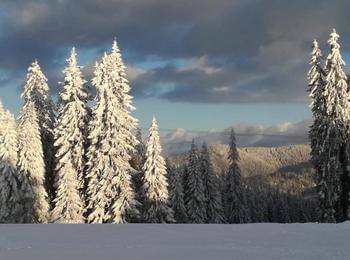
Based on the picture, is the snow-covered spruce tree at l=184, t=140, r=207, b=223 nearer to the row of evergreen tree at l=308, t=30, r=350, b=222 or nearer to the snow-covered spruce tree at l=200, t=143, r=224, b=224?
the snow-covered spruce tree at l=200, t=143, r=224, b=224

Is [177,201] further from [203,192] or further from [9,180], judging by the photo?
[9,180]

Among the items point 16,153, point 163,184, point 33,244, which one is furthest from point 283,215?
point 33,244

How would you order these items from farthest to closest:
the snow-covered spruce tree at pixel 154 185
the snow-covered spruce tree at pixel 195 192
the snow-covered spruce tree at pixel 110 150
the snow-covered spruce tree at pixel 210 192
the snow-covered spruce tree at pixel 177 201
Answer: the snow-covered spruce tree at pixel 210 192, the snow-covered spruce tree at pixel 195 192, the snow-covered spruce tree at pixel 177 201, the snow-covered spruce tree at pixel 154 185, the snow-covered spruce tree at pixel 110 150

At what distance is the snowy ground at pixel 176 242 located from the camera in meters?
13.0

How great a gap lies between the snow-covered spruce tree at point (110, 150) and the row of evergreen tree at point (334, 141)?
1439cm

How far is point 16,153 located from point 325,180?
24.8 metres

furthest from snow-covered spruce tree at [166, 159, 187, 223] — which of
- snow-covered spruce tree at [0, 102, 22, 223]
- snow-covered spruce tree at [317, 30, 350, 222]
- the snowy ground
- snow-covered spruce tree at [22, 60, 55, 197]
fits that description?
the snowy ground

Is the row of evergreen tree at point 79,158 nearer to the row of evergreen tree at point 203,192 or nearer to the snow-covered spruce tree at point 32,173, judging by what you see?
the snow-covered spruce tree at point 32,173

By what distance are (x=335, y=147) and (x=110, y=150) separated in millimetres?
16812

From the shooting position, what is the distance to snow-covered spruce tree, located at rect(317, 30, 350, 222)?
39.2 metres

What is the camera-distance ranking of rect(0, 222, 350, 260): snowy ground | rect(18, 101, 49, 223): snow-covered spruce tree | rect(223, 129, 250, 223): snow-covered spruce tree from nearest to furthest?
rect(0, 222, 350, 260): snowy ground, rect(18, 101, 49, 223): snow-covered spruce tree, rect(223, 129, 250, 223): snow-covered spruce tree

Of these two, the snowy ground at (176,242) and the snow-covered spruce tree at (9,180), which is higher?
the snow-covered spruce tree at (9,180)

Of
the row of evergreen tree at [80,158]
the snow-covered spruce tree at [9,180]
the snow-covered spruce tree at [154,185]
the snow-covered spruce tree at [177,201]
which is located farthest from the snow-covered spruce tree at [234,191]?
the snow-covered spruce tree at [9,180]

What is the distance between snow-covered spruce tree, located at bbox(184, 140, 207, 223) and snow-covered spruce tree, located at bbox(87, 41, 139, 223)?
19371mm
